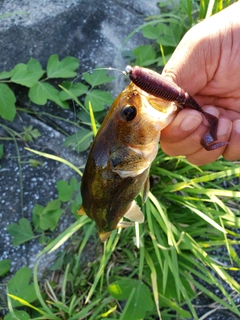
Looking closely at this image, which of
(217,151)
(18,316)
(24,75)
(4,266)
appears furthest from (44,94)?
(18,316)

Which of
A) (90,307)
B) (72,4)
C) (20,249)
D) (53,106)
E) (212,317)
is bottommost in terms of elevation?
(212,317)

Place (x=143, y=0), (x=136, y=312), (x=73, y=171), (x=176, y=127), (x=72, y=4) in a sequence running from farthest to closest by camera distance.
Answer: (x=143, y=0) < (x=72, y=4) < (x=73, y=171) < (x=136, y=312) < (x=176, y=127)

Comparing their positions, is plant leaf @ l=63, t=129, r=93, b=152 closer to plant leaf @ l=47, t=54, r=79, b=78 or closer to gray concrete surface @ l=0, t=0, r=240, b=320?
gray concrete surface @ l=0, t=0, r=240, b=320

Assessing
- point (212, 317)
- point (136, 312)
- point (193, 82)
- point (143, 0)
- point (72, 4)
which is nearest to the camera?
point (193, 82)

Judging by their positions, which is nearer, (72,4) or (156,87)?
(156,87)

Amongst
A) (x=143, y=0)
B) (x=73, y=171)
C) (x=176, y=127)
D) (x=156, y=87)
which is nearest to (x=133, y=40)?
(x=143, y=0)

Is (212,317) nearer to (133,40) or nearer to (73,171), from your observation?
(73,171)

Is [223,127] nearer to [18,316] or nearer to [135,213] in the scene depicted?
[135,213]
